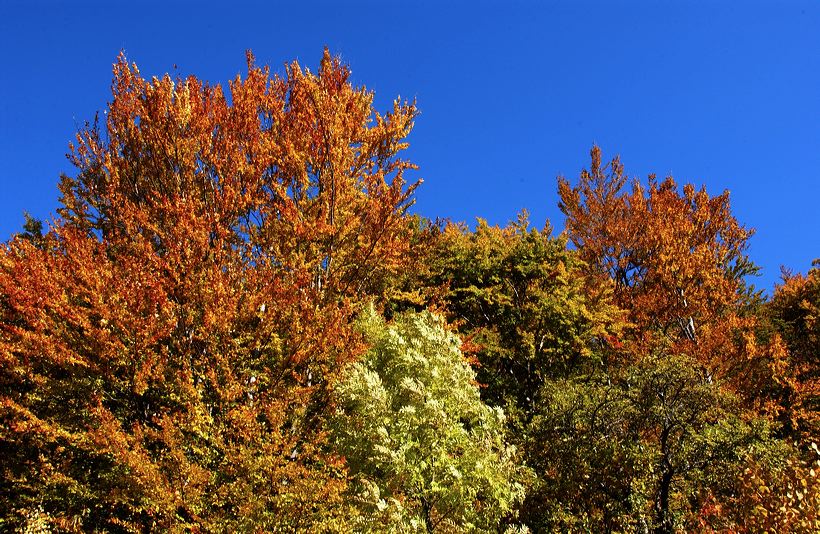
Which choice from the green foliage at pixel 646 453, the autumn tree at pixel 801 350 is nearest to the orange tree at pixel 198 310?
the green foliage at pixel 646 453

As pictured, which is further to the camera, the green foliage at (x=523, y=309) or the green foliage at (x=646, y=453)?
the green foliage at (x=523, y=309)

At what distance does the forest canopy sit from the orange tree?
0.24ft

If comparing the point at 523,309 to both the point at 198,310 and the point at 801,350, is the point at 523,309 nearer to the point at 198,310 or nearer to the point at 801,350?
Answer: the point at 198,310

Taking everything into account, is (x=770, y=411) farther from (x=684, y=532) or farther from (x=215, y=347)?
(x=215, y=347)

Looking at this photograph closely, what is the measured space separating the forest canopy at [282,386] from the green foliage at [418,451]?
5cm

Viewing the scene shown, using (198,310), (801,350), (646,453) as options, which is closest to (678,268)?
(801,350)

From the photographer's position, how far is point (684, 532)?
439 inches

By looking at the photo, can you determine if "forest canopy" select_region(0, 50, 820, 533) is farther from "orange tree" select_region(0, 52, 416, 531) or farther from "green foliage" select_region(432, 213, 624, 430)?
"green foliage" select_region(432, 213, 624, 430)

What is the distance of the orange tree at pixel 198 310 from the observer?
938cm

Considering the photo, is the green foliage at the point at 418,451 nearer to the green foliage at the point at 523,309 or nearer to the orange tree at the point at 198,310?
the orange tree at the point at 198,310

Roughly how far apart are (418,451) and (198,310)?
6321 mm

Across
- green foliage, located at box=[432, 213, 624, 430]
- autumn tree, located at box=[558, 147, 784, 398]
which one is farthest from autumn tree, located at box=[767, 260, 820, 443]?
A: green foliage, located at box=[432, 213, 624, 430]

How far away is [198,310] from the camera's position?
11.6 m

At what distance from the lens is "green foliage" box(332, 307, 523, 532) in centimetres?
996
